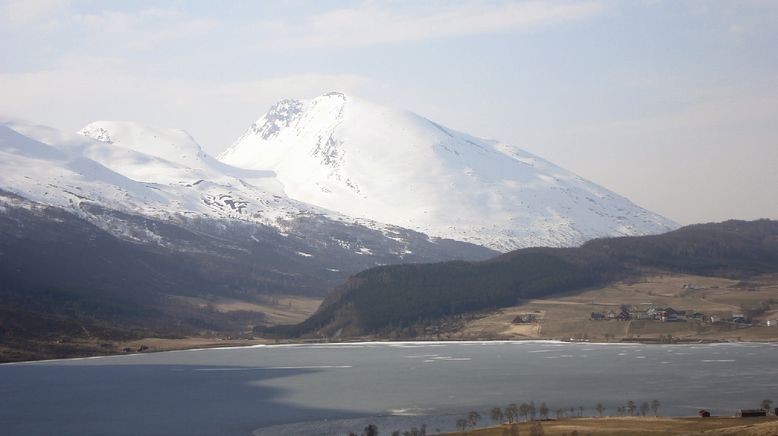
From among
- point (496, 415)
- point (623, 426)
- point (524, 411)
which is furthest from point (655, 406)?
point (496, 415)

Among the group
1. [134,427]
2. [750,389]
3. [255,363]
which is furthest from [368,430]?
[255,363]

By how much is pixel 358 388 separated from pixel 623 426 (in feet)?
169

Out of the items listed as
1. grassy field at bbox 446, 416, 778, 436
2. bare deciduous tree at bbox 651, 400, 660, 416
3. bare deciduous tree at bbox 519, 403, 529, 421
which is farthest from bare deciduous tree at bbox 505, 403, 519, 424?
bare deciduous tree at bbox 651, 400, 660, 416

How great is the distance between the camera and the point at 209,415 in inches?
4678

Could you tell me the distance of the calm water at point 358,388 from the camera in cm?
11219

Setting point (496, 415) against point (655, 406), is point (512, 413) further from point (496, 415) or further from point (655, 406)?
point (655, 406)

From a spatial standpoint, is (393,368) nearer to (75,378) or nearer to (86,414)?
(75,378)

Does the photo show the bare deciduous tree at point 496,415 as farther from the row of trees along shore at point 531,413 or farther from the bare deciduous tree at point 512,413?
the bare deciduous tree at point 512,413

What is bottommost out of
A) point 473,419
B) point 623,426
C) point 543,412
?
point 623,426

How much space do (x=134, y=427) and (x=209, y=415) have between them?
10.3m

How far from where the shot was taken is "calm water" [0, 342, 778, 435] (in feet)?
368

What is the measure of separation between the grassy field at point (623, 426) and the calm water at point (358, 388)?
7.35 meters

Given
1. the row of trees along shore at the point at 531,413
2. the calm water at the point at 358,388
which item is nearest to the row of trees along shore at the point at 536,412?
the row of trees along shore at the point at 531,413

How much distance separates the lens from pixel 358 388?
141 metres
